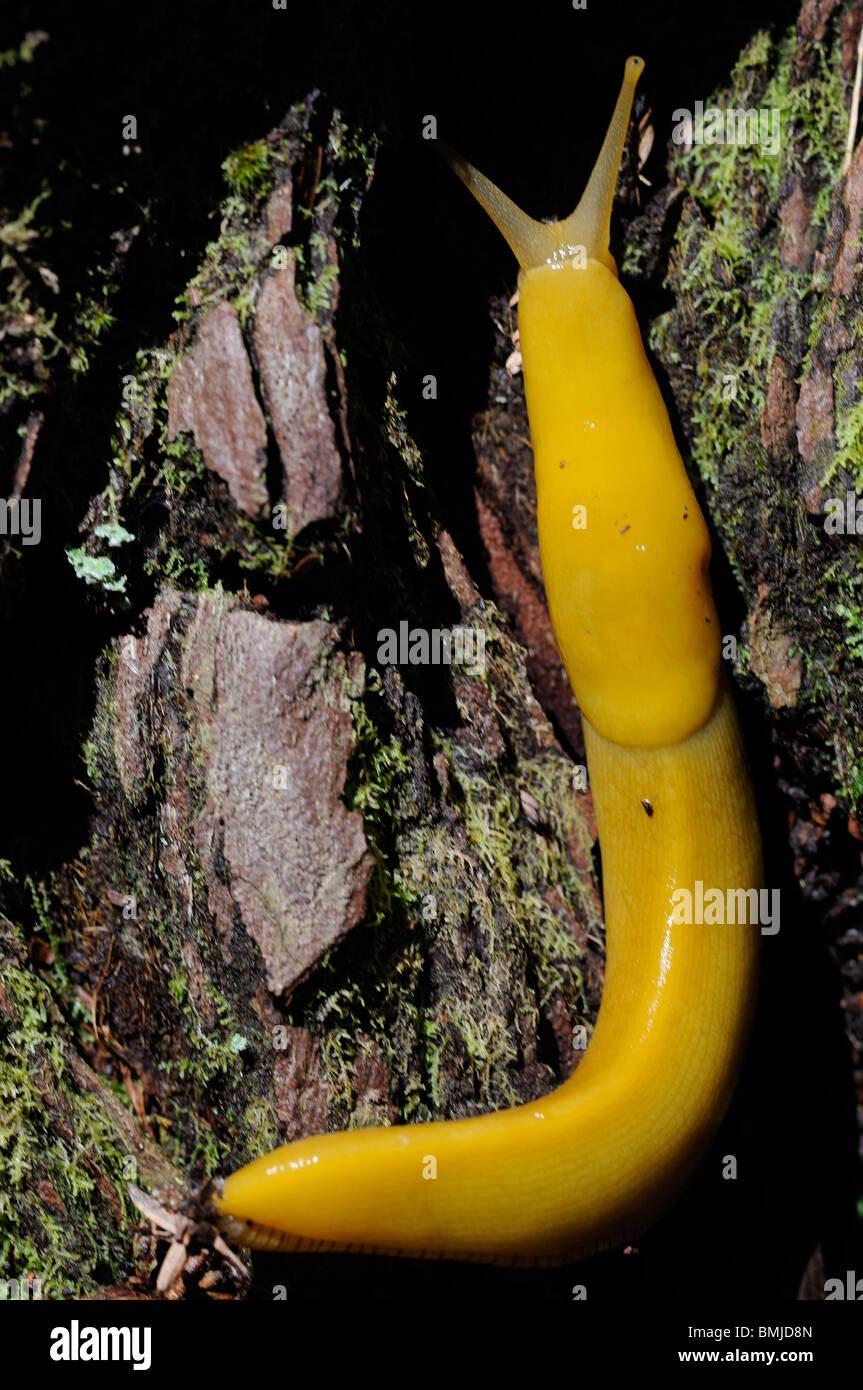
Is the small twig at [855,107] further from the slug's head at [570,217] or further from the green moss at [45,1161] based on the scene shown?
the green moss at [45,1161]

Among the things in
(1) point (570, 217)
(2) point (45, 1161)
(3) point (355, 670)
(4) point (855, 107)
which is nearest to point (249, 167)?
(1) point (570, 217)

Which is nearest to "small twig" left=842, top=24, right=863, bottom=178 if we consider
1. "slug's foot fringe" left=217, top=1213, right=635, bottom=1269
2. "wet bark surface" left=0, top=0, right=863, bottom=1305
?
"wet bark surface" left=0, top=0, right=863, bottom=1305

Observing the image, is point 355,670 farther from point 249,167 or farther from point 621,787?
point 249,167

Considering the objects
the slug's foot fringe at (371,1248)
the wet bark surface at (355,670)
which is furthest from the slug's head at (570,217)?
the slug's foot fringe at (371,1248)

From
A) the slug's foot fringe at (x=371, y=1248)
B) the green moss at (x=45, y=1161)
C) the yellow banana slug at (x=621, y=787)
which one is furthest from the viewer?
the green moss at (x=45, y=1161)

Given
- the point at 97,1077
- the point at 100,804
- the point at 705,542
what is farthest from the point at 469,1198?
the point at 705,542

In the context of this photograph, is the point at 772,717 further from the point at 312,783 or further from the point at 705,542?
the point at 312,783

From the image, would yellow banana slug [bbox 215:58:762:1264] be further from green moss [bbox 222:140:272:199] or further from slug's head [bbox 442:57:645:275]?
green moss [bbox 222:140:272:199]

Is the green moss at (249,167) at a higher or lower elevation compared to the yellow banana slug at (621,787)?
higher

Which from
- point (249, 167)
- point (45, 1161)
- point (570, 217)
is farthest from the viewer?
point (570, 217)
